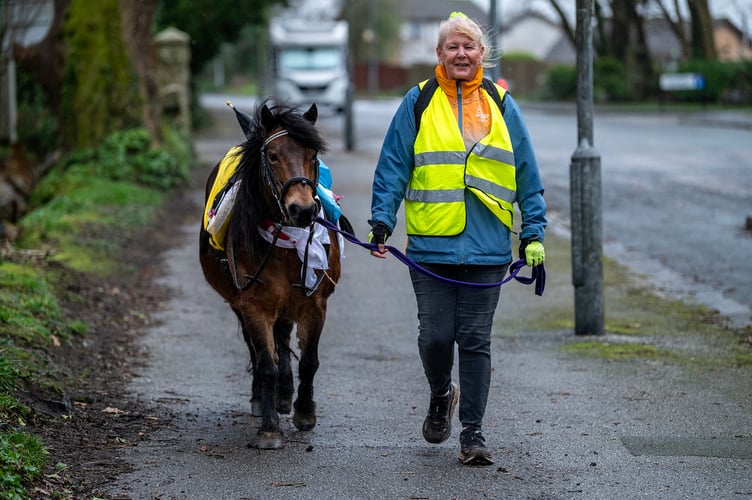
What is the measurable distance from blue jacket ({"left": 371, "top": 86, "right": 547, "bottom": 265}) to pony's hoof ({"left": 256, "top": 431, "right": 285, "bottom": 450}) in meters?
1.22

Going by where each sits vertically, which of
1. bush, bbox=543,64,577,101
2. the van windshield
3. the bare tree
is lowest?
bush, bbox=543,64,577,101

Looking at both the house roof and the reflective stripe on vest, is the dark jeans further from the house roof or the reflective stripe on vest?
the house roof

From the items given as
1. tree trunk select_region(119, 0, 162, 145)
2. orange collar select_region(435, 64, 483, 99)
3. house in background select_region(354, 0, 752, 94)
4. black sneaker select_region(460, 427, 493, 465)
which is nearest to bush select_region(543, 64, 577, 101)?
house in background select_region(354, 0, 752, 94)

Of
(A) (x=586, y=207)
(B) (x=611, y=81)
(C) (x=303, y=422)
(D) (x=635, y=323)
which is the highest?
(B) (x=611, y=81)

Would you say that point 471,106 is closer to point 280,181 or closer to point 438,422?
point 280,181

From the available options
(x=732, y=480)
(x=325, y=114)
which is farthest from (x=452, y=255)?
(x=325, y=114)

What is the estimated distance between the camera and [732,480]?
5582 millimetres

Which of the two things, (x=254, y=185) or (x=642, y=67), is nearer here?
(x=254, y=185)

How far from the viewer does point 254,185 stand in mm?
6363

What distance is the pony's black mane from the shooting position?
622 cm

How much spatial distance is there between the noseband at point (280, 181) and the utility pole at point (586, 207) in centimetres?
360

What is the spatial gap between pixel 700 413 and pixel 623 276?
5586 mm

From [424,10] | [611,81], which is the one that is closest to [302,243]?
[611,81]

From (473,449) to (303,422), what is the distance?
3.92ft
